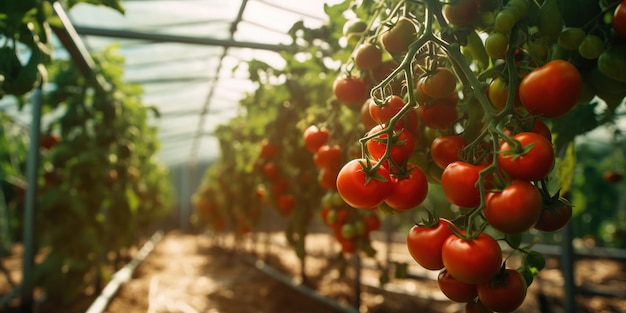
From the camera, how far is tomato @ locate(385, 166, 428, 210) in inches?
28.1

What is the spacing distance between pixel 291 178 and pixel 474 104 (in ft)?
5.89

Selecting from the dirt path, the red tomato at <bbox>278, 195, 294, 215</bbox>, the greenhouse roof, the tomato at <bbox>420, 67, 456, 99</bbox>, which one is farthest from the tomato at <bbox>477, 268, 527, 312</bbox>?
the dirt path

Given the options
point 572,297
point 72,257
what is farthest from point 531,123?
point 72,257

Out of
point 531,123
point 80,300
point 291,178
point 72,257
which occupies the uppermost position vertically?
point 531,123

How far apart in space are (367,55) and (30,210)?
2660mm

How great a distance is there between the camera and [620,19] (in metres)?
0.72

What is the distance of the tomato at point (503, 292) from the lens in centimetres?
63

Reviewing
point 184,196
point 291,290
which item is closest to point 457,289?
point 291,290

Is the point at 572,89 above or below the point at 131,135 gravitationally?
above

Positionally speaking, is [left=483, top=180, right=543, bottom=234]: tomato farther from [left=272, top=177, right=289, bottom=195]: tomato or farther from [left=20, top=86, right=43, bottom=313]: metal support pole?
[left=20, top=86, right=43, bottom=313]: metal support pole

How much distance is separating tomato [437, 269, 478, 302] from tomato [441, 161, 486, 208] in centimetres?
13

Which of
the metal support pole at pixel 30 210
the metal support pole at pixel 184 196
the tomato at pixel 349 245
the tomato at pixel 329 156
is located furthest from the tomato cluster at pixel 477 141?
the metal support pole at pixel 184 196

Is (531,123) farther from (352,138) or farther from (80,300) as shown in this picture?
(80,300)

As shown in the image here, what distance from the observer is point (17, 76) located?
4.34 ft
